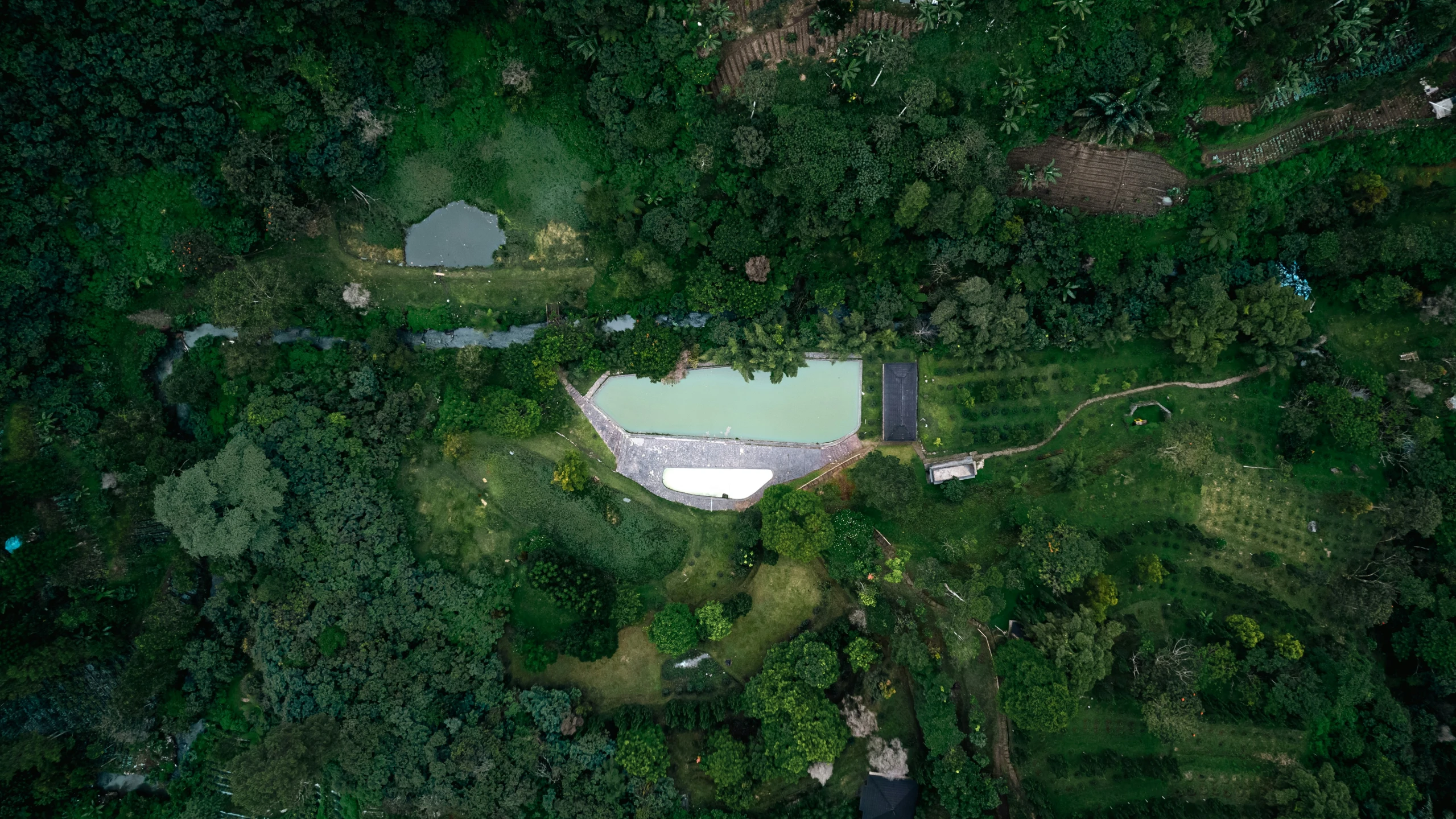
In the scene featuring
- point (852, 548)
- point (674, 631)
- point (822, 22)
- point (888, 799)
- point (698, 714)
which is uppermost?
point (822, 22)

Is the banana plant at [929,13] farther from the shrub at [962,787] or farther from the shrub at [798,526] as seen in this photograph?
the shrub at [962,787]

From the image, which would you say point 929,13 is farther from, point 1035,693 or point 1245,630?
point 1245,630

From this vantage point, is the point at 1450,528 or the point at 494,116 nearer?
the point at 1450,528

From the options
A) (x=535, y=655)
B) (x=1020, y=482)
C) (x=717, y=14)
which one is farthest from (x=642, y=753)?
(x=717, y=14)

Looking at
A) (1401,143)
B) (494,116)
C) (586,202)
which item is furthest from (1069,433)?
(494,116)

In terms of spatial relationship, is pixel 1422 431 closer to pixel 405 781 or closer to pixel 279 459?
pixel 405 781

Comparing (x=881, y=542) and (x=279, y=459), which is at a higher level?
(x=279, y=459)
